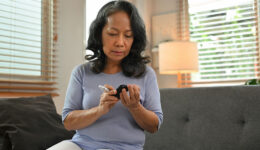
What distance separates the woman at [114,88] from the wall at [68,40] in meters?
1.56

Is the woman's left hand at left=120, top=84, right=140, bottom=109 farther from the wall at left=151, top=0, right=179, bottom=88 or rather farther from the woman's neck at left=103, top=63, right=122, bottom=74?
the wall at left=151, top=0, right=179, bottom=88

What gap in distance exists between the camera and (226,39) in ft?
12.2

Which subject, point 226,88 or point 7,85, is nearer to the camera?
point 226,88

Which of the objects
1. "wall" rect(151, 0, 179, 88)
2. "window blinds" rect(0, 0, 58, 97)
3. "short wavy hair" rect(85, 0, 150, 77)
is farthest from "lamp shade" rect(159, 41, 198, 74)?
"short wavy hair" rect(85, 0, 150, 77)

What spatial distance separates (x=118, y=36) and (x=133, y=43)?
120mm

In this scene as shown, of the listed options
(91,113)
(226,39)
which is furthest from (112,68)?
(226,39)

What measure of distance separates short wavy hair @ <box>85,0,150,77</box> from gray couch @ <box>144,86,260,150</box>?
0.56 m

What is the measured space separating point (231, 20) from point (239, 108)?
2.47 metres

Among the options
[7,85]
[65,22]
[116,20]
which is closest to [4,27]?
[7,85]

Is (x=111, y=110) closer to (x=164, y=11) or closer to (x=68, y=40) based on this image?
(x=68, y=40)

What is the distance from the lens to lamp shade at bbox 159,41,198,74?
3.17m

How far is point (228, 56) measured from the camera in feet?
12.1

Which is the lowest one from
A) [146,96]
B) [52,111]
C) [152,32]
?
[52,111]

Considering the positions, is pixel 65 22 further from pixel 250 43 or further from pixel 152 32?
pixel 250 43
